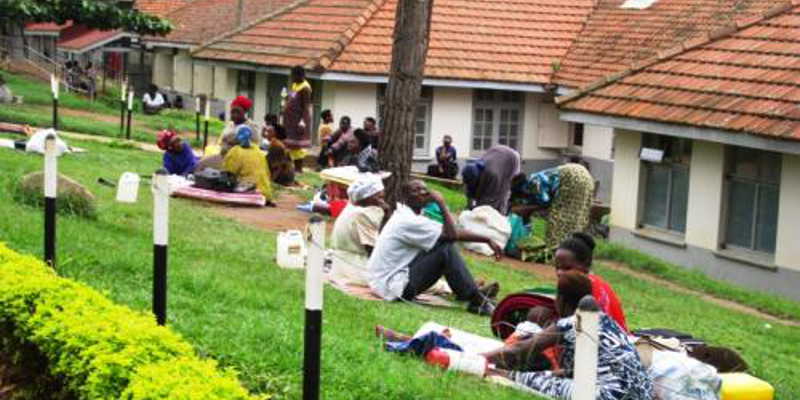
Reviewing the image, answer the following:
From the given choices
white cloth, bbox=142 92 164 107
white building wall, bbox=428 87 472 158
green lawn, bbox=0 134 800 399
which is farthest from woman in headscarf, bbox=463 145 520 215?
white cloth, bbox=142 92 164 107

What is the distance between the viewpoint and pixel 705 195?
19781mm

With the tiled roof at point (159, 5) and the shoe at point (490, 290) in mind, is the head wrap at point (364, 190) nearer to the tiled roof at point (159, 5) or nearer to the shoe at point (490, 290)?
the shoe at point (490, 290)

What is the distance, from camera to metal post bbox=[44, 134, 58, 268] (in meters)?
9.06

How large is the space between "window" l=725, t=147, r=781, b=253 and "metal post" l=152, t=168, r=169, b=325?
12.5m

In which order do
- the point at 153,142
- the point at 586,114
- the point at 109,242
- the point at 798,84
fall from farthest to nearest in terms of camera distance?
the point at 153,142
the point at 586,114
the point at 798,84
the point at 109,242

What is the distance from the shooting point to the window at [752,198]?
733 inches

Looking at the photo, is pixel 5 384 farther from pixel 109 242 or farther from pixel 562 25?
pixel 562 25

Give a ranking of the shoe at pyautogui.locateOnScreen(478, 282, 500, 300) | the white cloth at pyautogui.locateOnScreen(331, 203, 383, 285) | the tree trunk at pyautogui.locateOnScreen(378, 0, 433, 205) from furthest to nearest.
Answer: the tree trunk at pyautogui.locateOnScreen(378, 0, 433, 205), the white cloth at pyautogui.locateOnScreen(331, 203, 383, 285), the shoe at pyautogui.locateOnScreen(478, 282, 500, 300)

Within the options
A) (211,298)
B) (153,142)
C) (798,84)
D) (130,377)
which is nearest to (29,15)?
(153,142)

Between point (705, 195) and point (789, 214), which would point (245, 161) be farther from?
point (789, 214)

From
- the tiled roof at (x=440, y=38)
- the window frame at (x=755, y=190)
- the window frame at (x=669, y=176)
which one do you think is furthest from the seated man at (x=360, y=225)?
the tiled roof at (x=440, y=38)

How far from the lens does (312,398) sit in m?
6.56

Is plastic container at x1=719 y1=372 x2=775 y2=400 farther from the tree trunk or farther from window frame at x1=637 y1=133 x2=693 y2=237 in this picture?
window frame at x1=637 y1=133 x2=693 y2=237

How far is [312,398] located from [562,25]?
2617 cm
